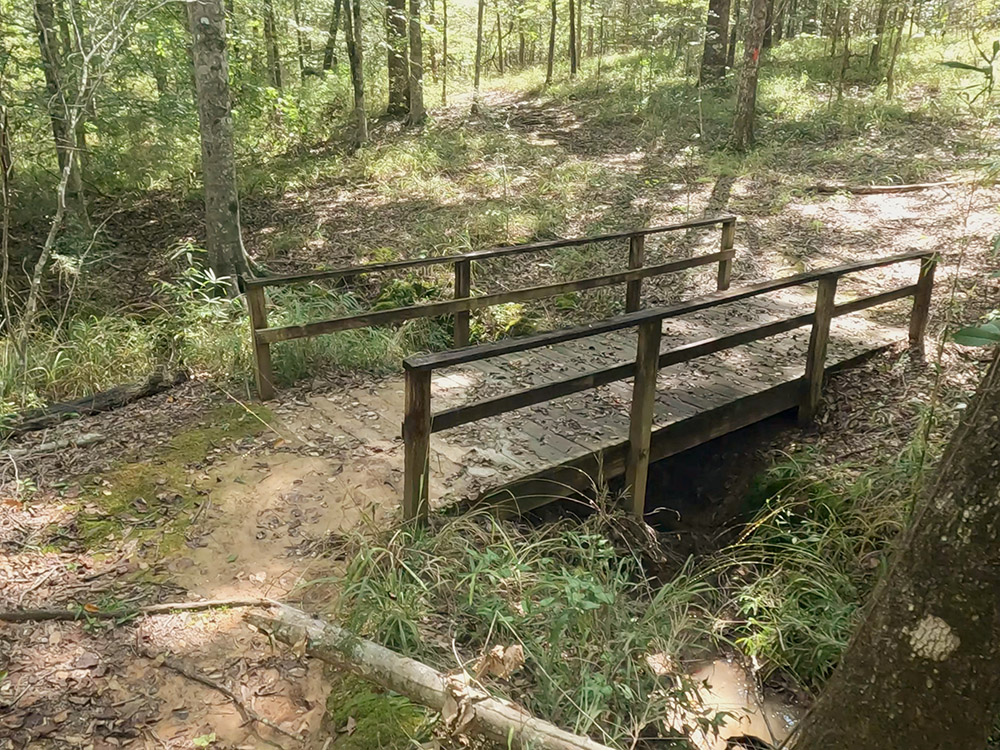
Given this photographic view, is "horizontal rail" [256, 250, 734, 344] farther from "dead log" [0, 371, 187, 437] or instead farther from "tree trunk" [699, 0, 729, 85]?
"tree trunk" [699, 0, 729, 85]

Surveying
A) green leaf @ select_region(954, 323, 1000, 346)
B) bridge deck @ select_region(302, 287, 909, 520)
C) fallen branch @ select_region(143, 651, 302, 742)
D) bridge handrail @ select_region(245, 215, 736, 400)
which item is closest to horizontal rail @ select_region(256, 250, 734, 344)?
bridge handrail @ select_region(245, 215, 736, 400)

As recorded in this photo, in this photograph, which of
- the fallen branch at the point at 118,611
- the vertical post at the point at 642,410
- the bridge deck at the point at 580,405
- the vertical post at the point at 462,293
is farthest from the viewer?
the vertical post at the point at 462,293

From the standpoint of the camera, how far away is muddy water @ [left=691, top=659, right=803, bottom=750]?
3.47 metres

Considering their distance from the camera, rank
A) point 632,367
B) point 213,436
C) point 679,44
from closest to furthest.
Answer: point 632,367, point 213,436, point 679,44

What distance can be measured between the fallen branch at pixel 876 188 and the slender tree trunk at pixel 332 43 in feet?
32.7

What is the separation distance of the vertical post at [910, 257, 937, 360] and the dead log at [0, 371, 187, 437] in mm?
6412

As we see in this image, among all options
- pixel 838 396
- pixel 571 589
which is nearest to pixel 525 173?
pixel 838 396

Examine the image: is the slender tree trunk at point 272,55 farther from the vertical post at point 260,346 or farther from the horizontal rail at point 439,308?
the vertical post at point 260,346

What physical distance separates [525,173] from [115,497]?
32.0ft

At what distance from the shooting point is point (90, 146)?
1173cm

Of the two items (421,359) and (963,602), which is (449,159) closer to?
(421,359)

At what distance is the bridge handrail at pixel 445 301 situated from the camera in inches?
219

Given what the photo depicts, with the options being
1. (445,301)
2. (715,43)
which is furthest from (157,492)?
(715,43)

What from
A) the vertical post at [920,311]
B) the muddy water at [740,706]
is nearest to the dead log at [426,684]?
the muddy water at [740,706]
